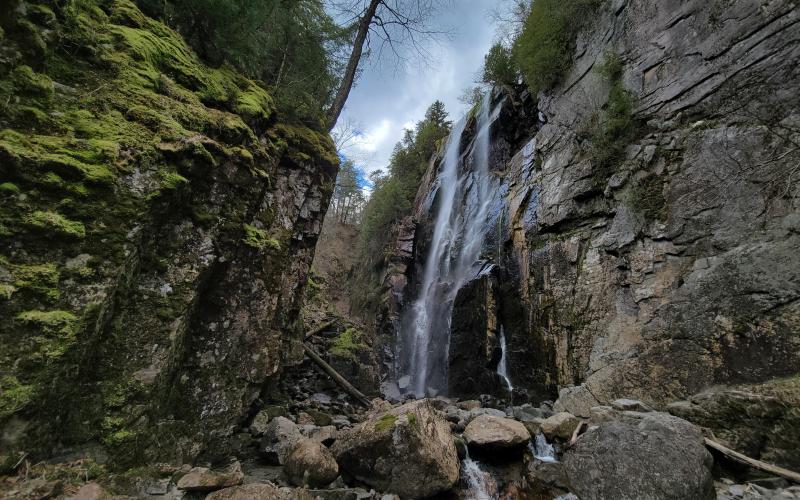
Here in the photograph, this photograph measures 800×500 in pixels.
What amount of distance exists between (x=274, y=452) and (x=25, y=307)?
3521mm

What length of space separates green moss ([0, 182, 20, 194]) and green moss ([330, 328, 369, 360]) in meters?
8.17

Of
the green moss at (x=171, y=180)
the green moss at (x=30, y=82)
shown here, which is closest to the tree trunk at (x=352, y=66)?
the green moss at (x=171, y=180)

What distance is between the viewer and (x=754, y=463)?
369cm

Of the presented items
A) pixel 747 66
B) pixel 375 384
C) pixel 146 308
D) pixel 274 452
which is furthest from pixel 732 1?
pixel 375 384

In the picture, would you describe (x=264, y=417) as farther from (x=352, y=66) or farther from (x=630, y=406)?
(x=352, y=66)

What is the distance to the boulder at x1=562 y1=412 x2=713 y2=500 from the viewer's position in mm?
→ 3367

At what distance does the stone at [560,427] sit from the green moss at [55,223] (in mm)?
6461

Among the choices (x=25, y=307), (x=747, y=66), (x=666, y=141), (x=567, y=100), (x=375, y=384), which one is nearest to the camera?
(x=25, y=307)

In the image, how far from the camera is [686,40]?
6598mm

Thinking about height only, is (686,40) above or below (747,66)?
above

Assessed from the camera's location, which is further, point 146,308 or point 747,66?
point 747,66

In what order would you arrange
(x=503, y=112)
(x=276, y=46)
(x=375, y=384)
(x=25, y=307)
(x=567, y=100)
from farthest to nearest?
(x=503, y=112)
(x=375, y=384)
(x=567, y=100)
(x=276, y=46)
(x=25, y=307)

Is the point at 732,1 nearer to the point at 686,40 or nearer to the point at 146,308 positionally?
the point at 686,40

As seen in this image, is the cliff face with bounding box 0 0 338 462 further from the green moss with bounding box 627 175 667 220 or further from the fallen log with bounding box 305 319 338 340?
the green moss with bounding box 627 175 667 220
